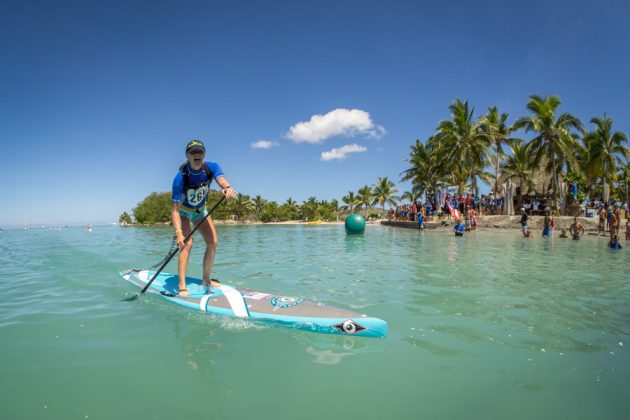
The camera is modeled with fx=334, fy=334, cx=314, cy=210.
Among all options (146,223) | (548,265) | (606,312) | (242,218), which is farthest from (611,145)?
(146,223)

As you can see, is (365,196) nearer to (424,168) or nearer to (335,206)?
(335,206)

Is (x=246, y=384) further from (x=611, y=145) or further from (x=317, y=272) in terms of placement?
(x=611, y=145)

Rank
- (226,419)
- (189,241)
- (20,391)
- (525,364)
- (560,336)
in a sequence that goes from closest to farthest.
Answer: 1. (226,419)
2. (20,391)
3. (525,364)
4. (560,336)
5. (189,241)

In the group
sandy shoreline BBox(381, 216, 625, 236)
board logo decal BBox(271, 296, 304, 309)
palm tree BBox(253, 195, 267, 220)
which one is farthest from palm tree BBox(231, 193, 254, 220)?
board logo decal BBox(271, 296, 304, 309)

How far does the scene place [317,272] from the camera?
28.9 feet

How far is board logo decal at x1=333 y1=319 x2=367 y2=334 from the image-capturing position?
3.96 metres

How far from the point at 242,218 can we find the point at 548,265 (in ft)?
298

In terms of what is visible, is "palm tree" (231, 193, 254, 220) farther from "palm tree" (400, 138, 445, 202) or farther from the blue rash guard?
the blue rash guard

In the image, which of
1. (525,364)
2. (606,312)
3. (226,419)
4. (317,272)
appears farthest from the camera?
(317,272)

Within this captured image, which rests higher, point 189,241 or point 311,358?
point 189,241

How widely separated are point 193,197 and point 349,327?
3553 mm

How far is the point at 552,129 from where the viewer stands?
1182 inches

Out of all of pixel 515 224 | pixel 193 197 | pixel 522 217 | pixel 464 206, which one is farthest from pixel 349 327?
pixel 464 206

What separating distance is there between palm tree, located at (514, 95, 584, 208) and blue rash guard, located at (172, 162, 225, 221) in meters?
34.0
